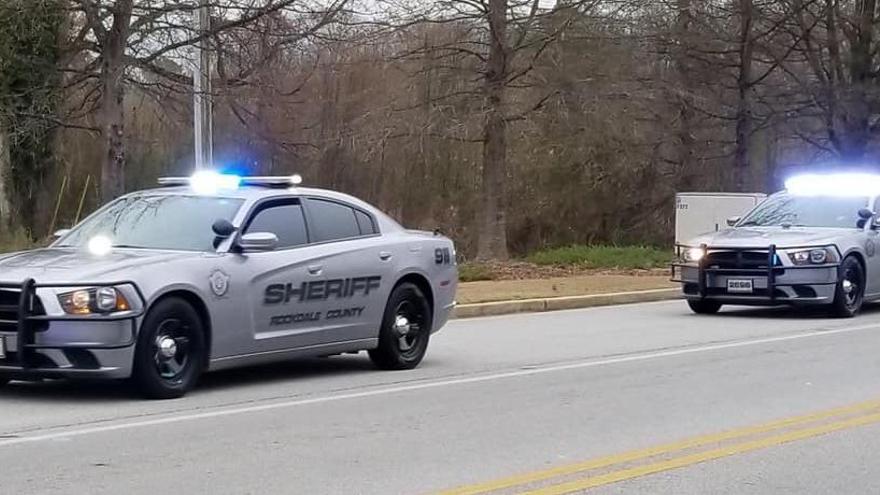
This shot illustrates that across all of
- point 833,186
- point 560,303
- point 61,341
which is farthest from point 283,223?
point 833,186

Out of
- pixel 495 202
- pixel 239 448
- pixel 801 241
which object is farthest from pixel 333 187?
pixel 239 448

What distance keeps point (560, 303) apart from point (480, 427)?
10052 mm

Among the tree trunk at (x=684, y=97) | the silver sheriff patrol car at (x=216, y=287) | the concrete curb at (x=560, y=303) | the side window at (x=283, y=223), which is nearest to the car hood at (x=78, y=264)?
the silver sheriff patrol car at (x=216, y=287)

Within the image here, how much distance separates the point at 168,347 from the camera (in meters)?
9.48

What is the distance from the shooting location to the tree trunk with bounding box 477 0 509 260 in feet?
79.8

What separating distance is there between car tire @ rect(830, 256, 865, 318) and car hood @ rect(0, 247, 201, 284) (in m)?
9.60

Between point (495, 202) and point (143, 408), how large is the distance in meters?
18.0

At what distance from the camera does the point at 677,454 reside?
26.5ft

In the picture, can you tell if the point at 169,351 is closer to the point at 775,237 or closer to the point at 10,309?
the point at 10,309

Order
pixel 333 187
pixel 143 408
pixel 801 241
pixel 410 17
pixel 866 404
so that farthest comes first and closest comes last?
pixel 333 187, pixel 410 17, pixel 801 241, pixel 866 404, pixel 143 408

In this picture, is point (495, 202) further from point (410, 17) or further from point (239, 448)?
point (239, 448)

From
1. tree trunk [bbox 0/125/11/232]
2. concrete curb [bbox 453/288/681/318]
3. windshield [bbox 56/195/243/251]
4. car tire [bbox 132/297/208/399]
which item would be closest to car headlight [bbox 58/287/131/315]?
car tire [bbox 132/297/208/399]

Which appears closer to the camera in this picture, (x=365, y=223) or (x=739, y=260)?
(x=365, y=223)

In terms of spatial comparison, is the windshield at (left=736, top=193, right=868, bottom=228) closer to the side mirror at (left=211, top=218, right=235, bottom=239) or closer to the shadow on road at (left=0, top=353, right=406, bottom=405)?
the shadow on road at (left=0, top=353, right=406, bottom=405)
